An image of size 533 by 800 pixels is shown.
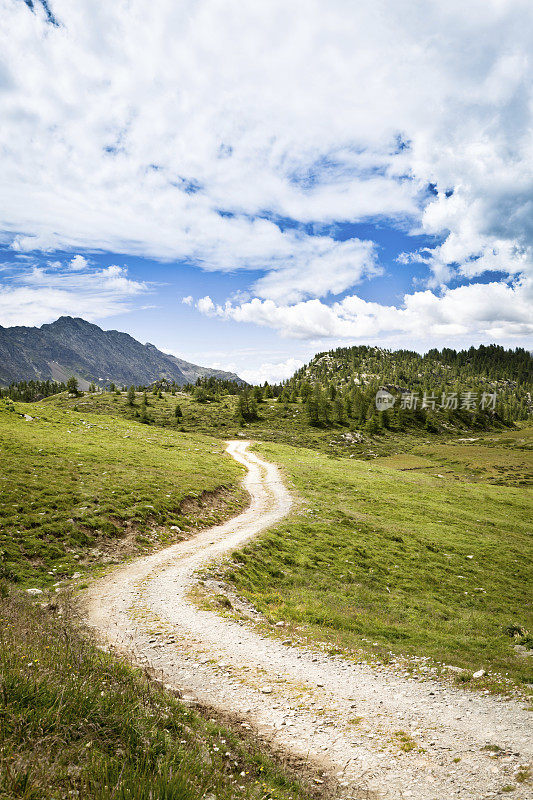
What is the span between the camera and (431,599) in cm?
1956

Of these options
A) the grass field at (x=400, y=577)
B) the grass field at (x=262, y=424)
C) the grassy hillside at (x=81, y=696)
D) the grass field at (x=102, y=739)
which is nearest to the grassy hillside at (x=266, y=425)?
the grass field at (x=262, y=424)

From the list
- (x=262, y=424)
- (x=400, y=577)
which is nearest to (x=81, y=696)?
(x=400, y=577)

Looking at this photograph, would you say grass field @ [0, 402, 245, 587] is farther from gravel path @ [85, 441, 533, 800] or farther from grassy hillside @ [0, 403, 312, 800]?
gravel path @ [85, 441, 533, 800]

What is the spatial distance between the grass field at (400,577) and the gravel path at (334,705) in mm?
2285

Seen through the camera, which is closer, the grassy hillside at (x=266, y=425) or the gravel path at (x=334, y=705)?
the gravel path at (x=334, y=705)

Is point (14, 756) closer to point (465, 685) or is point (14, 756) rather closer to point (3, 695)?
point (3, 695)

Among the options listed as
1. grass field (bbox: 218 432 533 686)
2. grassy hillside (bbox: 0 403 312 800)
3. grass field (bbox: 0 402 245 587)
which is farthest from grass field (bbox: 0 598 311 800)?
grass field (bbox: 0 402 245 587)

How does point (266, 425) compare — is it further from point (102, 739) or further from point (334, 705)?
point (102, 739)

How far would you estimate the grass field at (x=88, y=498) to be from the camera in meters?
17.4

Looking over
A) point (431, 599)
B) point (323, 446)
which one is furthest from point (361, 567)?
point (323, 446)

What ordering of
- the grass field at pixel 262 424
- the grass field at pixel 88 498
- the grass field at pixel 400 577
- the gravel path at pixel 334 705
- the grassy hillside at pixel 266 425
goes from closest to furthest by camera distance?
the gravel path at pixel 334 705
the grass field at pixel 400 577
the grass field at pixel 88 498
the grass field at pixel 262 424
the grassy hillside at pixel 266 425

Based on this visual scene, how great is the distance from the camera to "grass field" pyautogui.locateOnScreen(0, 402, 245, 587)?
17438 mm

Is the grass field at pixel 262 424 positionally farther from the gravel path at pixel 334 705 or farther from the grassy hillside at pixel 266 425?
the gravel path at pixel 334 705

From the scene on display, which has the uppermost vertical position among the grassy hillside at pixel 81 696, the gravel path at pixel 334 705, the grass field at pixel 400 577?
the grassy hillside at pixel 81 696
